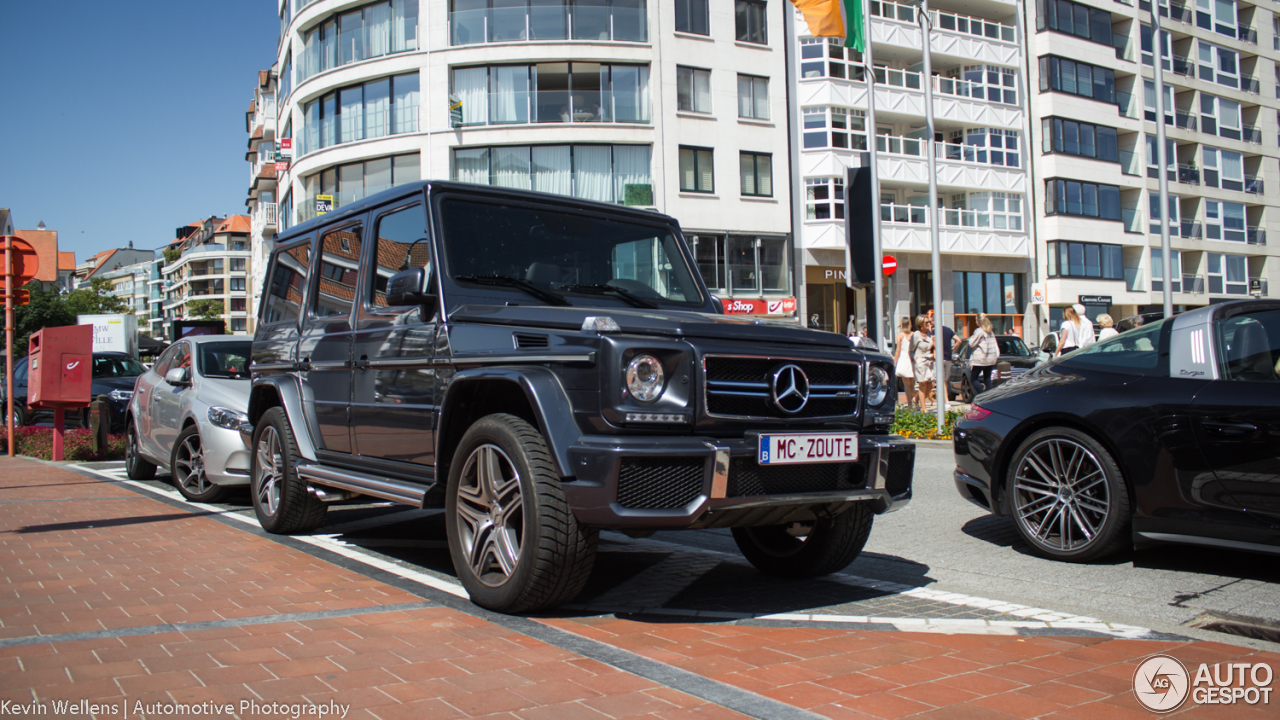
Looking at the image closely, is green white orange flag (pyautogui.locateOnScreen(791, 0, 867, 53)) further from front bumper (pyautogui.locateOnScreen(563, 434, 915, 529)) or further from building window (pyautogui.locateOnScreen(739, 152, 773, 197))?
front bumper (pyautogui.locateOnScreen(563, 434, 915, 529))

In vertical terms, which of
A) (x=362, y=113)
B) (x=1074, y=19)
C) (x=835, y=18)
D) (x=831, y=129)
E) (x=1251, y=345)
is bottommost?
(x=1251, y=345)

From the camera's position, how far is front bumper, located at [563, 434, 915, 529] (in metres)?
3.77

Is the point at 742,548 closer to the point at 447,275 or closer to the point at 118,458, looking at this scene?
the point at 447,275

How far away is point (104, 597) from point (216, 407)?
13.4 feet

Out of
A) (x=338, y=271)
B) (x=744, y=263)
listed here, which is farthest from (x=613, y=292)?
(x=744, y=263)

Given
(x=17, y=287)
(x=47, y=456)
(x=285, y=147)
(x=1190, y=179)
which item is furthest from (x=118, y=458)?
(x=1190, y=179)

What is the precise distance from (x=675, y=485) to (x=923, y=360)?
48.2ft

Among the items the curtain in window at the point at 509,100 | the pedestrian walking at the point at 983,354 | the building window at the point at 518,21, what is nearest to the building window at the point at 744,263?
the curtain in window at the point at 509,100

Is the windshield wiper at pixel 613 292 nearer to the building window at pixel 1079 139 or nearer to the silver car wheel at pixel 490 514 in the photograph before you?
the silver car wheel at pixel 490 514

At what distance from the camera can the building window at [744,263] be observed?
35219 millimetres

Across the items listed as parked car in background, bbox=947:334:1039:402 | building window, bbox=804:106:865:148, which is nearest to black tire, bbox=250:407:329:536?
parked car in background, bbox=947:334:1039:402

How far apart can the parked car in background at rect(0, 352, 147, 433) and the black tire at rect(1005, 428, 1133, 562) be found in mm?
12684

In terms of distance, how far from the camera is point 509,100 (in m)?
33.7

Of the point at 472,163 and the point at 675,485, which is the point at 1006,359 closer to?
the point at 472,163
